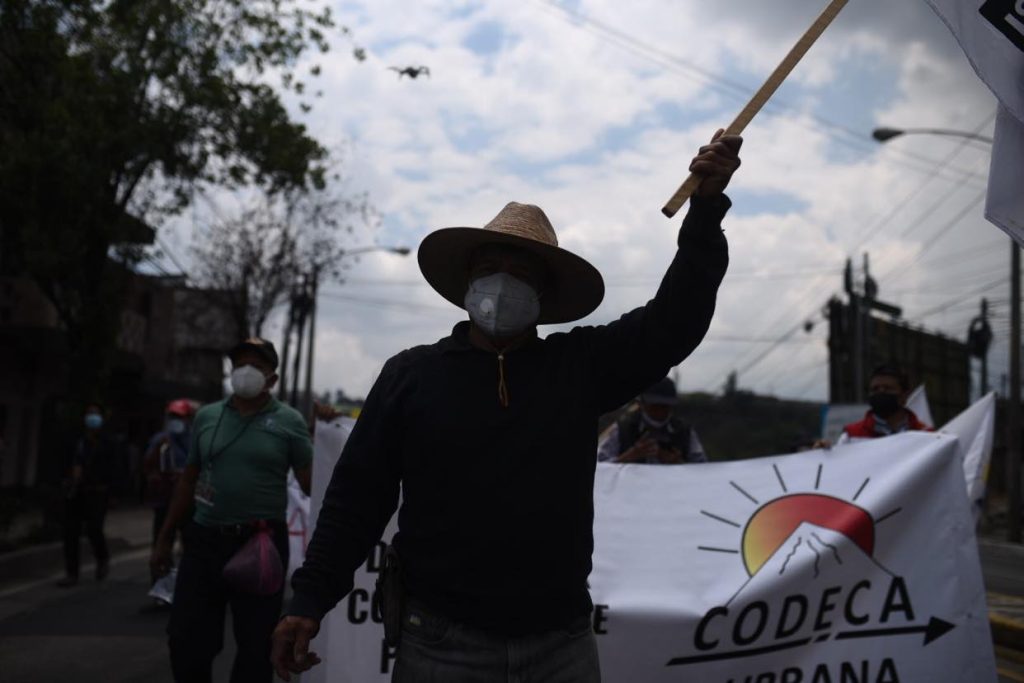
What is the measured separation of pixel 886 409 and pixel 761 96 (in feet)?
14.4

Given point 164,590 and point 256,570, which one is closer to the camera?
point 256,570

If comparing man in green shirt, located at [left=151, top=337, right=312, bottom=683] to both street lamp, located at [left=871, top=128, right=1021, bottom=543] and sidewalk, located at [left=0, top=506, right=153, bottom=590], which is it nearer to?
sidewalk, located at [left=0, top=506, right=153, bottom=590]

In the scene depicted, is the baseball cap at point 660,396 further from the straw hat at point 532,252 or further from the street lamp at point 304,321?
the street lamp at point 304,321

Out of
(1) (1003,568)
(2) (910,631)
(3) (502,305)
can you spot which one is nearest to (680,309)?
(3) (502,305)

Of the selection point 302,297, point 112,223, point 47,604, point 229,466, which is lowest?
point 47,604

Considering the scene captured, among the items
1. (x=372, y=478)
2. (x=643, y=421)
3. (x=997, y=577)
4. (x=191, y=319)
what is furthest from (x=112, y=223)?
(x=191, y=319)

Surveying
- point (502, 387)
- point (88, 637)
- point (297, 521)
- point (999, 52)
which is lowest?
point (88, 637)

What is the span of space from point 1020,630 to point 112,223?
12347 mm

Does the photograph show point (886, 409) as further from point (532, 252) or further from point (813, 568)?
point (532, 252)

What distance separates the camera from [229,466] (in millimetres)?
4402

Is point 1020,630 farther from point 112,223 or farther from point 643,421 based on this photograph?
point 112,223

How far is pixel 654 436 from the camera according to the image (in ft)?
18.4

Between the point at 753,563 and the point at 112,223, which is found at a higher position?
the point at 112,223

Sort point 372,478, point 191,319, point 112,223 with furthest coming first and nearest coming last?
point 191,319 → point 112,223 → point 372,478
